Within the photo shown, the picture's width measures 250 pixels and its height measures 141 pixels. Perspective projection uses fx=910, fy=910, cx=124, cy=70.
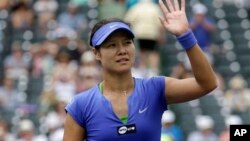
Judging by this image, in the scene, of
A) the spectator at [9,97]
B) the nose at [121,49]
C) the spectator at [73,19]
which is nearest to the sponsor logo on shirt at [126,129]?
the nose at [121,49]

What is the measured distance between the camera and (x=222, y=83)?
47.9 ft

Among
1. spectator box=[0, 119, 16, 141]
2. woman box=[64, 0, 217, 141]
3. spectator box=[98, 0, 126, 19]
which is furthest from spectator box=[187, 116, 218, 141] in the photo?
woman box=[64, 0, 217, 141]

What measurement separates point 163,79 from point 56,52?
30.7 ft

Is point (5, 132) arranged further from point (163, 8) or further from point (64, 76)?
point (163, 8)

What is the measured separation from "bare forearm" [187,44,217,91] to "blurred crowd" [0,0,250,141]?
629cm

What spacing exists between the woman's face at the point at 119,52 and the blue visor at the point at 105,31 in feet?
0.09

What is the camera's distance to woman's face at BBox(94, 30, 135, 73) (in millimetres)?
5117

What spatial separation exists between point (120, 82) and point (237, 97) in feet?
29.4

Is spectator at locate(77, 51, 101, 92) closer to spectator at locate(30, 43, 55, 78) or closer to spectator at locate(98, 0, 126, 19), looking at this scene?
spectator at locate(30, 43, 55, 78)

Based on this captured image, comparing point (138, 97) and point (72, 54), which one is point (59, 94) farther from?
point (138, 97)


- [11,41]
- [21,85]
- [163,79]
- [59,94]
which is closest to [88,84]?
[59,94]

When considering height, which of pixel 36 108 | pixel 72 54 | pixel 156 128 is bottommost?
pixel 156 128

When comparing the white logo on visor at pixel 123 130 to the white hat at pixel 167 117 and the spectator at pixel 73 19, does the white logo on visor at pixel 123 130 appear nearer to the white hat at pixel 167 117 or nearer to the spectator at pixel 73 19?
the white hat at pixel 167 117

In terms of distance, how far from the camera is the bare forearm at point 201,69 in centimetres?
500
